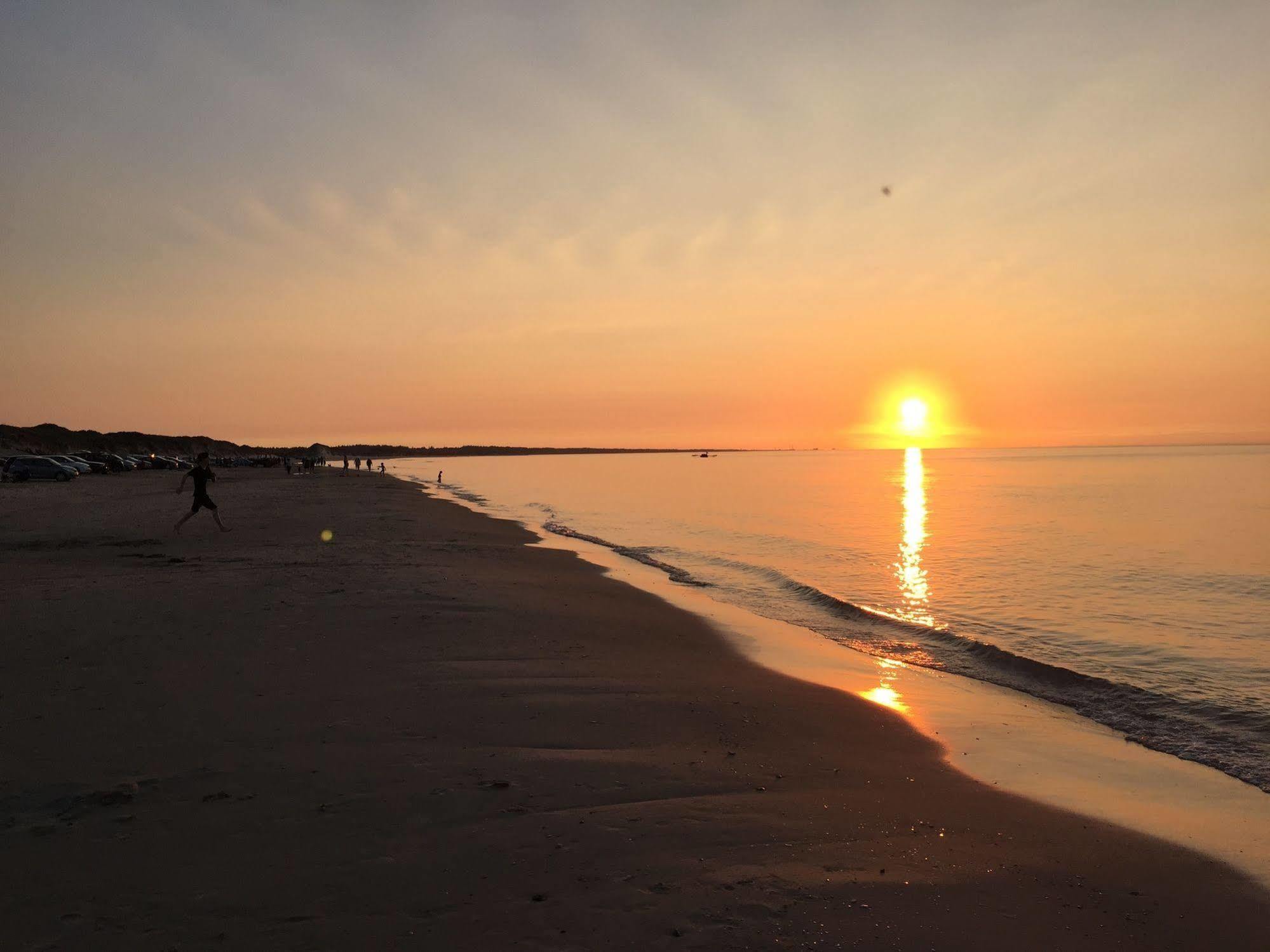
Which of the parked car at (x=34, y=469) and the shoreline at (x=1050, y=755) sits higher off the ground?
the parked car at (x=34, y=469)

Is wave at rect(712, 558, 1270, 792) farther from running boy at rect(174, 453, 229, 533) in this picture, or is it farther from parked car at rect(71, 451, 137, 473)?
parked car at rect(71, 451, 137, 473)

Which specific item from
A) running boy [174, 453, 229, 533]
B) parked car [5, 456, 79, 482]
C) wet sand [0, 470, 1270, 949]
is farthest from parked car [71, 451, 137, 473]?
wet sand [0, 470, 1270, 949]

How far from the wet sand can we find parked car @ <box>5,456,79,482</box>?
187ft

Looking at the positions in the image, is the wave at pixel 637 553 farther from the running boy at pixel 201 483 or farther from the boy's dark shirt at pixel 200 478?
the boy's dark shirt at pixel 200 478

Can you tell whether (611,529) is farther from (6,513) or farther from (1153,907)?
(1153,907)

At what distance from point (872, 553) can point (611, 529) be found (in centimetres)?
1419

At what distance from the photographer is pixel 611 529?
39.3 meters

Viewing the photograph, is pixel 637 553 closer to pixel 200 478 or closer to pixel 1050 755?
pixel 200 478

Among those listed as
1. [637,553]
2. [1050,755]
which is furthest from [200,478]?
[1050,755]

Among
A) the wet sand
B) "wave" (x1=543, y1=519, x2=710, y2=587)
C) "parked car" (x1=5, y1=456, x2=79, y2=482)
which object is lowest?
"wave" (x1=543, y1=519, x2=710, y2=587)

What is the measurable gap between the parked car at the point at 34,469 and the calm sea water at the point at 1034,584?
1332 inches

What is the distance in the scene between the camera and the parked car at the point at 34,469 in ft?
182

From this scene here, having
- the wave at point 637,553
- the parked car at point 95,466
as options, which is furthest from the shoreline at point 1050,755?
the parked car at point 95,466

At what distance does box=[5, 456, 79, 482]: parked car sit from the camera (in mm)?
55469
